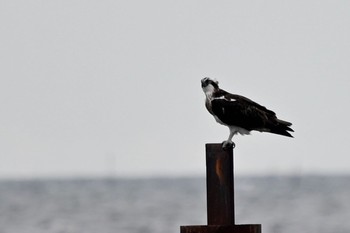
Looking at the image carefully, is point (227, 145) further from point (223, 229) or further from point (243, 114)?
point (243, 114)

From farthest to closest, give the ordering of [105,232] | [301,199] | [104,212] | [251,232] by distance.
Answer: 1. [301,199]
2. [104,212]
3. [105,232]
4. [251,232]

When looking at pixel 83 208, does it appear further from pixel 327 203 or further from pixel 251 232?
pixel 251 232

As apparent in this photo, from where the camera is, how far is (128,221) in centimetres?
4662

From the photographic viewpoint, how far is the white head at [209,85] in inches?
677

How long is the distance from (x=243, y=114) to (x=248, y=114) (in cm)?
6

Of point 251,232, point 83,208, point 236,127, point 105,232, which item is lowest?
point 251,232

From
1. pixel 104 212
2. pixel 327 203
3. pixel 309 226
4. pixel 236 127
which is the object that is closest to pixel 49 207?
pixel 104 212

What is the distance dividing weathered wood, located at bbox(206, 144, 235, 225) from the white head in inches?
108

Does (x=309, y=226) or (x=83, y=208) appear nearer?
(x=309, y=226)

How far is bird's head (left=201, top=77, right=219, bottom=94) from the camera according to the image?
17188 mm

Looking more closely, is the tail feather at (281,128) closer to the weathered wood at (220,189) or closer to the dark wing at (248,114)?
the dark wing at (248,114)

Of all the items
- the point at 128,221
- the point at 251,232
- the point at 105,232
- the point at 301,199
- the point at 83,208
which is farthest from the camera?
the point at 301,199

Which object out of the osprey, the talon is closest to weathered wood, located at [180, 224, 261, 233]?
the talon

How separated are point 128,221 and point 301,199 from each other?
65.4ft
